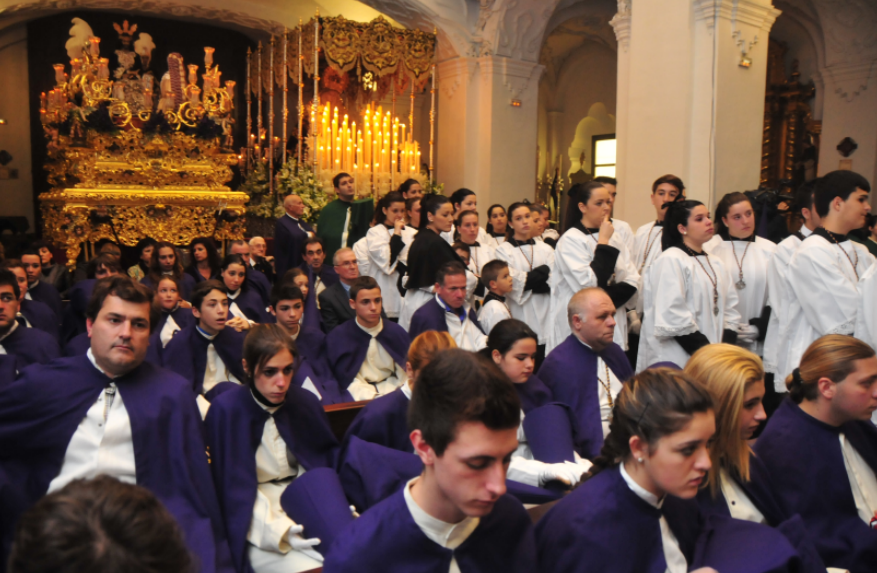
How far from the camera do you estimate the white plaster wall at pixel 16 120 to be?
1379 centimetres

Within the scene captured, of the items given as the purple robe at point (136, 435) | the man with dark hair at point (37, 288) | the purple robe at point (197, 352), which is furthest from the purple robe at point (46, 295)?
the purple robe at point (136, 435)

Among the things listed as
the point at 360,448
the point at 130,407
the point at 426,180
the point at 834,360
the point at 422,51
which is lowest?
the point at 360,448

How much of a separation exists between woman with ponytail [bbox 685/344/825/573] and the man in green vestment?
6372 mm

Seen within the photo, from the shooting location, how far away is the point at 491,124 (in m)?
11.9

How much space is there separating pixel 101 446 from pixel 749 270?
444 cm

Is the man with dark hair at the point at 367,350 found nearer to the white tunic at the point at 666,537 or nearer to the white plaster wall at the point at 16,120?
the white tunic at the point at 666,537

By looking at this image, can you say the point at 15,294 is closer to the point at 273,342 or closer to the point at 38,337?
the point at 38,337

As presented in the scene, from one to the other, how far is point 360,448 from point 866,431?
2.10m

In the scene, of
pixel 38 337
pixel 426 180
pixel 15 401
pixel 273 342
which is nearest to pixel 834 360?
pixel 273 342

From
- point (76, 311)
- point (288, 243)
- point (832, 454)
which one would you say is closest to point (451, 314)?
point (832, 454)

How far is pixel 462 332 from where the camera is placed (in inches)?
220

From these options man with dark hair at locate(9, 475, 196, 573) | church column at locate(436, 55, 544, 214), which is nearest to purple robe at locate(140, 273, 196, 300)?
man with dark hair at locate(9, 475, 196, 573)

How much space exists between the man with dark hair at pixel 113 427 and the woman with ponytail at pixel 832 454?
2267mm

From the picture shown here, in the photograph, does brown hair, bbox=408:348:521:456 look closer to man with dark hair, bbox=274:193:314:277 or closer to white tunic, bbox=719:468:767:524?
white tunic, bbox=719:468:767:524
